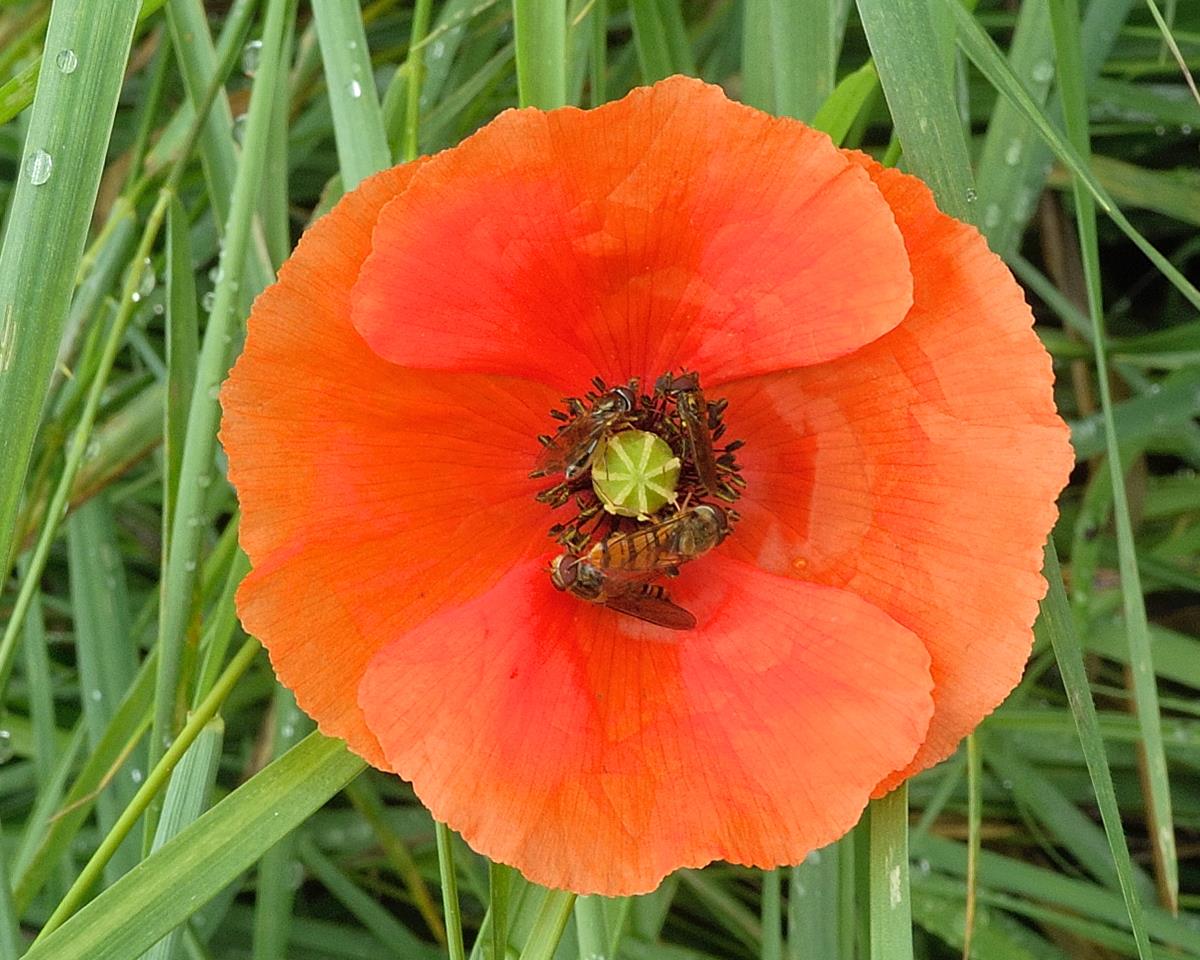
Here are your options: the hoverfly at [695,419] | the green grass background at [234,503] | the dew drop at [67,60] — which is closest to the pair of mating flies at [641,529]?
the hoverfly at [695,419]

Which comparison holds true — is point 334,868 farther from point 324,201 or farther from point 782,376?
point 782,376

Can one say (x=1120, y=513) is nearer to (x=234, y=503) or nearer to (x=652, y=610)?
(x=652, y=610)

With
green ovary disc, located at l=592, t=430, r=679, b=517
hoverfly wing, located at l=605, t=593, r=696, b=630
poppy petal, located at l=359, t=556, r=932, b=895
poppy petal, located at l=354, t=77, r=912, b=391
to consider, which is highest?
poppy petal, located at l=354, t=77, r=912, b=391

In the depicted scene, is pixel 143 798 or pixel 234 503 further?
pixel 234 503

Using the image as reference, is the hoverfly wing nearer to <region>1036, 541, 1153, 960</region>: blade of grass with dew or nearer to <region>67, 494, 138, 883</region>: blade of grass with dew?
<region>1036, 541, 1153, 960</region>: blade of grass with dew

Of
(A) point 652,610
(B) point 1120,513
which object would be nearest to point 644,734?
(A) point 652,610

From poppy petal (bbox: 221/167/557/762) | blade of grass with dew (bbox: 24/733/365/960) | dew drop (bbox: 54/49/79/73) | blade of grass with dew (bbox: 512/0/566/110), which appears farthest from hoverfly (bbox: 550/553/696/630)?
dew drop (bbox: 54/49/79/73)

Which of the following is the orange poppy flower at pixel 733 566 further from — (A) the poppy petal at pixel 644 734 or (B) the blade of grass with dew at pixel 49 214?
(B) the blade of grass with dew at pixel 49 214
